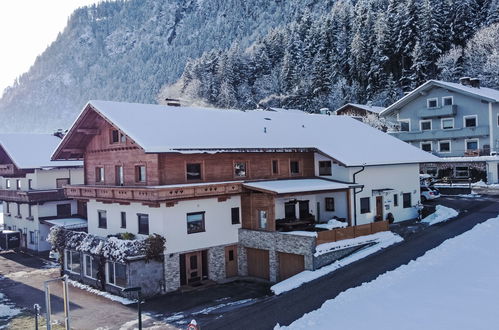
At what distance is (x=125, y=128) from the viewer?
90.4 feet

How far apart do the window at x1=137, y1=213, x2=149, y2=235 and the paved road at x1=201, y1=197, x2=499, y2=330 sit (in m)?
8.99

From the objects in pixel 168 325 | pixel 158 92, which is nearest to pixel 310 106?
pixel 168 325

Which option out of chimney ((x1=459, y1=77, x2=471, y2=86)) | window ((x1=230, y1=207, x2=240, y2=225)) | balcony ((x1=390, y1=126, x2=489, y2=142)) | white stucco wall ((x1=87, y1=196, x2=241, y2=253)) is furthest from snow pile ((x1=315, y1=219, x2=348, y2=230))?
chimney ((x1=459, y1=77, x2=471, y2=86))

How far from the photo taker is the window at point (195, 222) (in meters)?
28.4

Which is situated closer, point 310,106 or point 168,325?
point 168,325

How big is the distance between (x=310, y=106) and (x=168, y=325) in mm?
71551

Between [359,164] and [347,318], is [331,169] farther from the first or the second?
[347,318]

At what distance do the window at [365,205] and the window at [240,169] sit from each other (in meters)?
8.87

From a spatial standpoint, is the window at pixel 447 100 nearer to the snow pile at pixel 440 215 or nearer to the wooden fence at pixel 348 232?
the snow pile at pixel 440 215

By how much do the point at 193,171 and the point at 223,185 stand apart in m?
2.11

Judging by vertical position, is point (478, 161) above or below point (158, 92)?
below

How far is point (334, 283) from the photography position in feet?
77.0

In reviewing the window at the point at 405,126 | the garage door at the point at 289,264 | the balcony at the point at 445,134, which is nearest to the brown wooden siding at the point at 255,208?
the garage door at the point at 289,264

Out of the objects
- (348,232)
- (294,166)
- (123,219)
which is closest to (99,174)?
(123,219)
